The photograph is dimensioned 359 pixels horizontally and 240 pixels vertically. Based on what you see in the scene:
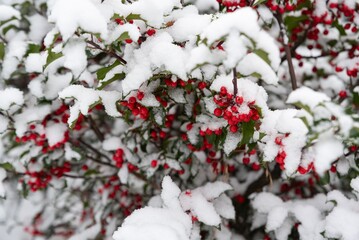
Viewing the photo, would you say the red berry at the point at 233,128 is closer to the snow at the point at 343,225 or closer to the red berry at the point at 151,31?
the red berry at the point at 151,31

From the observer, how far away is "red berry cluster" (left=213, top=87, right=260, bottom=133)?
4.89 ft

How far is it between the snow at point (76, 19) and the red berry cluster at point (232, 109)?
21.2 inches

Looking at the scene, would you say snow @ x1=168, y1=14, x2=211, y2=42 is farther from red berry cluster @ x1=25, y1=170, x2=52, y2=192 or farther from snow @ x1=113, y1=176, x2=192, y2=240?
red berry cluster @ x1=25, y1=170, x2=52, y2=192

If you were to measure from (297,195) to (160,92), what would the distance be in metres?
1.63

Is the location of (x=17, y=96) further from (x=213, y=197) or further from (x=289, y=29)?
(x=289, y=29)

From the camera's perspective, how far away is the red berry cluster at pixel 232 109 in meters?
1.49

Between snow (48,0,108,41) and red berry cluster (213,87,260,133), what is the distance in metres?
0.54

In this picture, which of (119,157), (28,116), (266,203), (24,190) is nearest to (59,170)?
(24,190)

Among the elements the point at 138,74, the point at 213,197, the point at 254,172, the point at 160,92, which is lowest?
the point at 254,172

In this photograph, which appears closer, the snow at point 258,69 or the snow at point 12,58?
the snow at point 258,69

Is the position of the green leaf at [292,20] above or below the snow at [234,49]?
below

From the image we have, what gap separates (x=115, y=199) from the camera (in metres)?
3.05

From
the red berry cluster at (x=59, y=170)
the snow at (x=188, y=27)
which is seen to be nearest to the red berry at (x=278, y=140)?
the snow at (x=188, y=27)

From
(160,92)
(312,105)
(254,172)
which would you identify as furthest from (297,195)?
(312,105)
